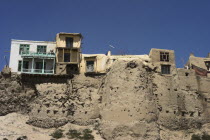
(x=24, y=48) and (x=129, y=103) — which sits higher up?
(x=24, y=48)

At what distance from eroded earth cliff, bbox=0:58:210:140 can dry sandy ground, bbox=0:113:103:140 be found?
232 mm

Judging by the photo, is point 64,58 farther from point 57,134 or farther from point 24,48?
point 57,134

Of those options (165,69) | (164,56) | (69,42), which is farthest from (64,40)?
(165,69)

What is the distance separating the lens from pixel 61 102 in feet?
140

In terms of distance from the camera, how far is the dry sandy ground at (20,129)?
38062 millimetres

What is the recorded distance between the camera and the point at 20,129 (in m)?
39.2

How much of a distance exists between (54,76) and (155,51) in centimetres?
1372

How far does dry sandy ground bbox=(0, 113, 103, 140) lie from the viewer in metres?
38.1

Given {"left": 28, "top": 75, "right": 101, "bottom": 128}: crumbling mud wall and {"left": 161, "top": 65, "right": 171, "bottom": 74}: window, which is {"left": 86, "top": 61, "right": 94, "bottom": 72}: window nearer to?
{"left": 28, "top": 75, "right": 101, "bottom": 128}: crumbling mud wall

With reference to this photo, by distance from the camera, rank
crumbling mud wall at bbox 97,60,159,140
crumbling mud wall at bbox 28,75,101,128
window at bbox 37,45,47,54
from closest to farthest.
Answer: crumbling mud wall at bbox 97,60,159,140, crumbling mud wall at bbox 28,75,101,128, window at bbox 37,45,47,54

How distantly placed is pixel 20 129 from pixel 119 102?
471 inches

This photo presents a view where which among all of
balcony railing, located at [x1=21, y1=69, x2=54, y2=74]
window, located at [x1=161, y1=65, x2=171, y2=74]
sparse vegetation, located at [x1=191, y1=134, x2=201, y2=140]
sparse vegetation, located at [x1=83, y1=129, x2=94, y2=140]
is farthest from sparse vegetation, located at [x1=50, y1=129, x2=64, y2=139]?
sparse vegetation, located at [x1=191, y1=134, x2=201, y2=140]

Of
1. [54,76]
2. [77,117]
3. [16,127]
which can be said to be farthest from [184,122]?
[16,127]

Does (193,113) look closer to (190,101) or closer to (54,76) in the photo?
(190,101)
